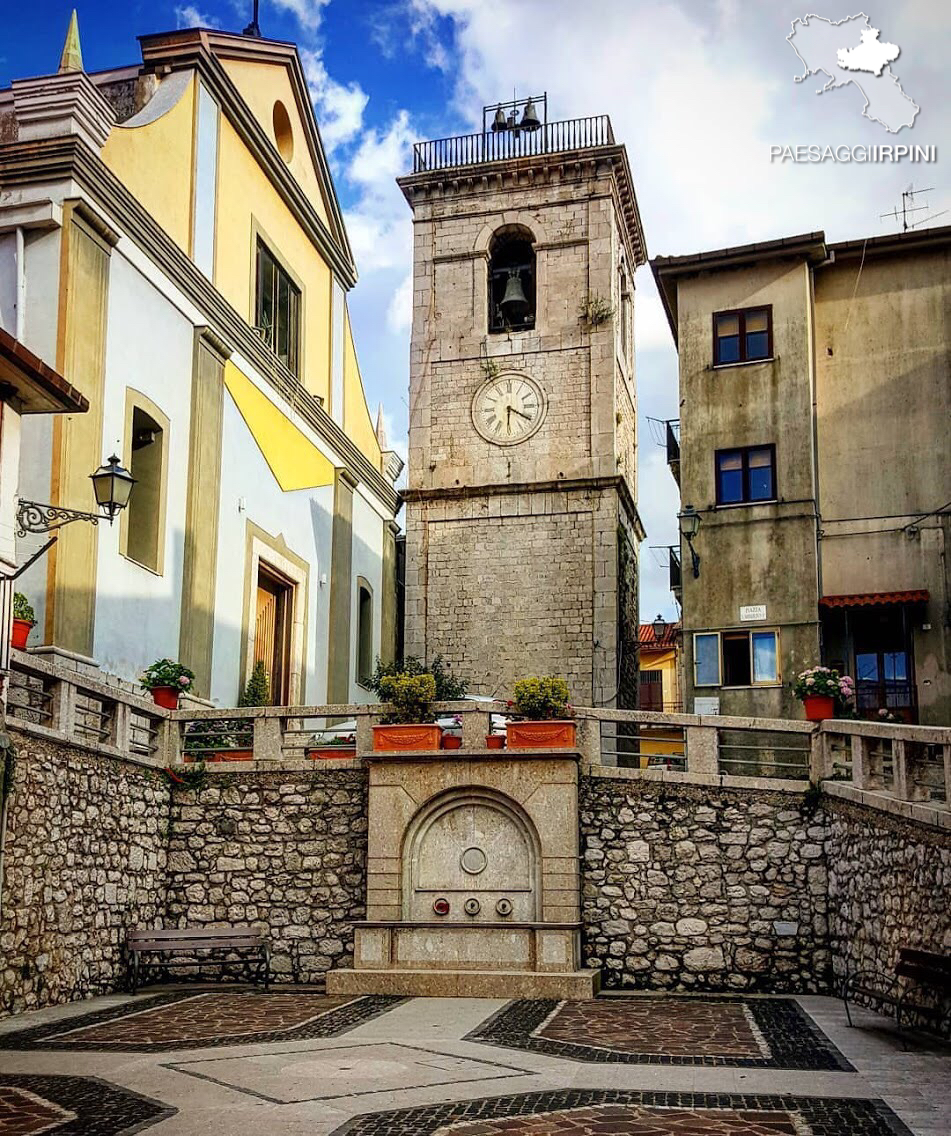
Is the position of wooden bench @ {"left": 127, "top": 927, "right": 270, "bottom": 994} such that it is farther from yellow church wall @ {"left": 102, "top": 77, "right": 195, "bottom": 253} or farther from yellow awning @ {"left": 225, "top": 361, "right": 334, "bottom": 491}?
yellow church wall @ {"left": 102, "top": 77, "right": 195, "bottom": 253}

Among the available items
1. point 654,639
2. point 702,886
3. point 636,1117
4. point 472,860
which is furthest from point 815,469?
point 654,639

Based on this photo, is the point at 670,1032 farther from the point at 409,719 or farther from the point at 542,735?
the point at 409,719

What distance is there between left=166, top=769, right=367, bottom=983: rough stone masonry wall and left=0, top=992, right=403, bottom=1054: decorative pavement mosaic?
3.67 feet

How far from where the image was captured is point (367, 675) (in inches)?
1061

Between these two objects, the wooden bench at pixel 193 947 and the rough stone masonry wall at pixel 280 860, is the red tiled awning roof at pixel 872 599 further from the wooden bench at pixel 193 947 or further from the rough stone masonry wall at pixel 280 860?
the wooden bench at pixel 193 947

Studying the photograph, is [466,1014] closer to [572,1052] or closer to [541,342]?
[572,1052]

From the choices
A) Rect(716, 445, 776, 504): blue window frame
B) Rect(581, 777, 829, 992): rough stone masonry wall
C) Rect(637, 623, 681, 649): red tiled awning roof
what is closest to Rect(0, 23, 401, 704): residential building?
Rect(581, 777, 829, 992): rough stone masonry wall

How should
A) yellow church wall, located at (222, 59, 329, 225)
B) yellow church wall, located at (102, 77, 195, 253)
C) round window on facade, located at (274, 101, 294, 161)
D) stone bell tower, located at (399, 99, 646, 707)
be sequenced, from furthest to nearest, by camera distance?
stone bell tower, located at (399, 99, 646, 707) < round window on facade, located at (274, 101, 294, 161) < yellow church wall, located at (222, 59, 329, 225) < yellow church wall, located at (102, 77, 195, 253)

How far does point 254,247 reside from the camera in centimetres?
2275

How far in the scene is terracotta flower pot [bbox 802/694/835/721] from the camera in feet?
52.4

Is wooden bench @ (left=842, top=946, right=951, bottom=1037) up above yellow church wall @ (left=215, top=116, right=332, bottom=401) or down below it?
below

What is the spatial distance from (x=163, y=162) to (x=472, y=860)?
36.3ft

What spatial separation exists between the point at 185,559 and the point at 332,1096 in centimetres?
1148

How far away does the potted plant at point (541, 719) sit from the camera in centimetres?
1540
